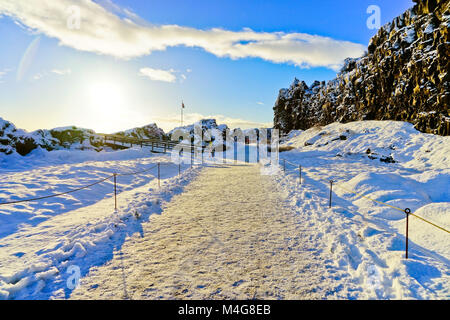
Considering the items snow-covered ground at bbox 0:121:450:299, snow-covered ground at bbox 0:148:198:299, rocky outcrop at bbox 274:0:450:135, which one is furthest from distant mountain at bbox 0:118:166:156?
rocky outcrop at bbox 274:0:450:135

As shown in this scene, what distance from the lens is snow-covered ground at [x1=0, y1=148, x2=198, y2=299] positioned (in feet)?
13.5

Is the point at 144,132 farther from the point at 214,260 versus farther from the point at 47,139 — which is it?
the point at 214,260

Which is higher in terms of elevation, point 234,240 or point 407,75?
point 407,75

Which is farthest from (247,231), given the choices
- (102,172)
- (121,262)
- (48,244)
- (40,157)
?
(40,157)

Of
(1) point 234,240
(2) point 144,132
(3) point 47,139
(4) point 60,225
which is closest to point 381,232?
(1) point 234,240

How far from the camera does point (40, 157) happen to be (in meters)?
19.1

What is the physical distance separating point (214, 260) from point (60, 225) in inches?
216

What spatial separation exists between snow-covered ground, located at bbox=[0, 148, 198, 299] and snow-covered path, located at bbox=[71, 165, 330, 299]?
0.63 metres

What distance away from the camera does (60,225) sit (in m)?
6.93

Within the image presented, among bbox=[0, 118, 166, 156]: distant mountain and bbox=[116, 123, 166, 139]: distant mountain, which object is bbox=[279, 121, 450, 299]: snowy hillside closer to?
bbox=[0, 118, 166, 156]: distant mountain

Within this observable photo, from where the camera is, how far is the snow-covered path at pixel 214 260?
12.3 feet

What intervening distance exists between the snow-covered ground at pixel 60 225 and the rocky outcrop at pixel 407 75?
29.7 m
